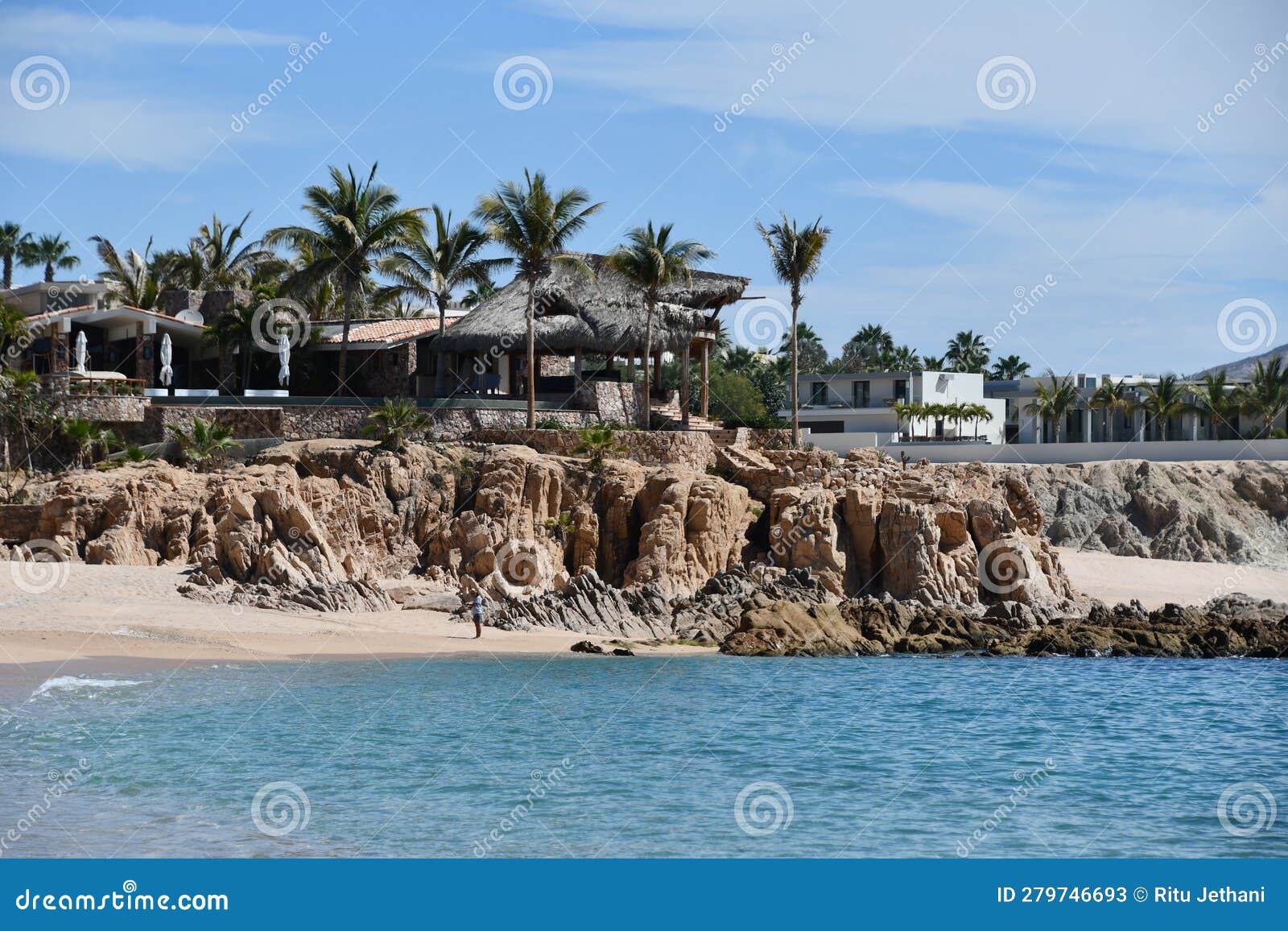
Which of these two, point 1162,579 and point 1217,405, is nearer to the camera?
point 1162,579

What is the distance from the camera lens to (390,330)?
155 ft

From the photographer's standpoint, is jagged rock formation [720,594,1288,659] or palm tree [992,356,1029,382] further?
palm tree [992,356,1029,382]

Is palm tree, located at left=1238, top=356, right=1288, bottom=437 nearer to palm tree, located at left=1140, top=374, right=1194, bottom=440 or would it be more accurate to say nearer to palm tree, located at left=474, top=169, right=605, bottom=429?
palm tree, located at left=1140, top=374, right=1194, bottom=440

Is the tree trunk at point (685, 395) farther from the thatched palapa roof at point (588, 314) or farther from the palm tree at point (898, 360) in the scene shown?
the palm tree at point (898, 360)

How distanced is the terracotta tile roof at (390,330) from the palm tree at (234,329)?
330cm

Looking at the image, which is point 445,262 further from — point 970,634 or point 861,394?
point 861,394

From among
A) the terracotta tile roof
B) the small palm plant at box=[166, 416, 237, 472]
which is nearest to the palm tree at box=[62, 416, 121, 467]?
the small palm plant at box=[166, 416, 237, 472]

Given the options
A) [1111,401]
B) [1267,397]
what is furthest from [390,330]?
[1267,397]

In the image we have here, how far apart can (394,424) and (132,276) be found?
23.5m

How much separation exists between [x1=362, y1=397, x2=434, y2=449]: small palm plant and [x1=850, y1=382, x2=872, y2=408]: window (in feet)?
131

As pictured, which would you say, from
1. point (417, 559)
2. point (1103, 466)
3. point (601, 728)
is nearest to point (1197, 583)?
point (1103, 466)

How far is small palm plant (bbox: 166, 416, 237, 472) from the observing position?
3491cm

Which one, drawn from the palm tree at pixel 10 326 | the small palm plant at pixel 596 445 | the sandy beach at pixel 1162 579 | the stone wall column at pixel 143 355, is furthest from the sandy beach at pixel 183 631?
the sandy beach at pixel 1162 579

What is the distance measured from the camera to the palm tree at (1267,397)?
64.1 m
